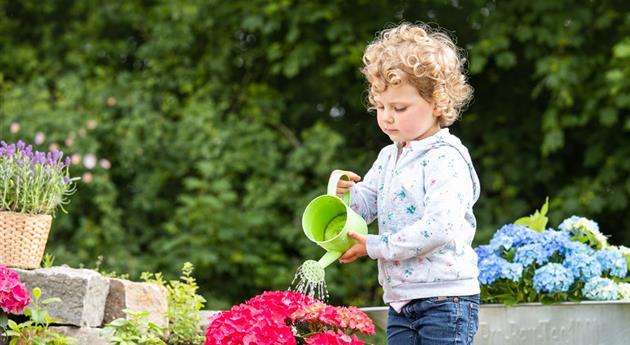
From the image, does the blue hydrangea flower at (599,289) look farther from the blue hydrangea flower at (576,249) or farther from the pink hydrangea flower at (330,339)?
the pink hydrangea flower at (330,339)

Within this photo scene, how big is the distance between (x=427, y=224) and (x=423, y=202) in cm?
10

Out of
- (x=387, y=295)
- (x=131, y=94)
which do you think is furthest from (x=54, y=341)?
(x=131, y=94)

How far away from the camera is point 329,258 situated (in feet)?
7.77

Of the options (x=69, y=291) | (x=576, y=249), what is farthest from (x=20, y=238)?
(x=576, y=249)

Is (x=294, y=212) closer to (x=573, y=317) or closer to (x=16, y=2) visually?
(x=16, y=2)

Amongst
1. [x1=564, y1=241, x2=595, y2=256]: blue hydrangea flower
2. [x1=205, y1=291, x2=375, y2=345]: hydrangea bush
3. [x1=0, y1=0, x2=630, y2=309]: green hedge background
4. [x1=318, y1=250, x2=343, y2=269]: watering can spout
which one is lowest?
[x1=205, y1=291, x2=375, y2=345]: hydrangea bush

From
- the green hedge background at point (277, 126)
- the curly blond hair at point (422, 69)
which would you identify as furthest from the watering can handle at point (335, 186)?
the green hedge background at point (277, 126)

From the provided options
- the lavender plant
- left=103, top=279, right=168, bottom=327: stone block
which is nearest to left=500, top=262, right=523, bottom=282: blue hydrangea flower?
left=103, top=279, right=168, bottom=327: stone block

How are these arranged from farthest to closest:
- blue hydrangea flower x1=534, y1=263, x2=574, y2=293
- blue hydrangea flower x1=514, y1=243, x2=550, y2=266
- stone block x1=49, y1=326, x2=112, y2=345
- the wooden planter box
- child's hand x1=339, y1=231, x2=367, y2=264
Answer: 1. stone block x1=49, y1=326, x2=112, y2=345
2. blue hydrangea flower x1=514, y1=243, x2=550, y2=266
3. blue hydrangea flower x1=534, y1=263, x2=574, y2=293
4. the wooden planter box
5. child's hand x1=339, y1=231, x2=367, y2=264

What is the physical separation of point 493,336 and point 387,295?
1.42 feet

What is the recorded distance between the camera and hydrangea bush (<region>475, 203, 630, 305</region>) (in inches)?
112

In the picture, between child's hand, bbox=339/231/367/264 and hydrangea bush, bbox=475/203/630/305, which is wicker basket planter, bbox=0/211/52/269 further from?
hydrangea bush, bbox=475/203/630/305

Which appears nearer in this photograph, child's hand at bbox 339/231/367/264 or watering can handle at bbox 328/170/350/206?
child's hand at bbox 339/231/367/264

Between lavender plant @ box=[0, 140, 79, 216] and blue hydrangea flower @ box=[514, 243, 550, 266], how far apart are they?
53.0 inches
